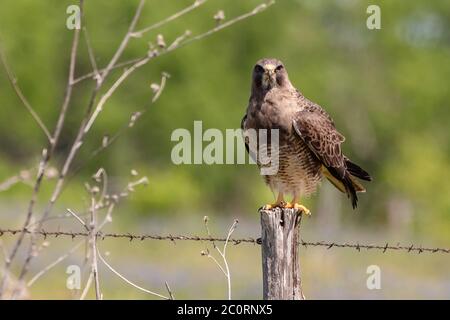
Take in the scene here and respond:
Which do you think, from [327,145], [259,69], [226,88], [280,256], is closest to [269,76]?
[259,69]

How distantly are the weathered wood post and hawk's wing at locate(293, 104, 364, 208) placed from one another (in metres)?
2.21

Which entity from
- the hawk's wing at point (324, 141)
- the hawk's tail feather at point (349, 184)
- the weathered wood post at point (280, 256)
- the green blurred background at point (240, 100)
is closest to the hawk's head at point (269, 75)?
the hawk's wing at point (324, 141)

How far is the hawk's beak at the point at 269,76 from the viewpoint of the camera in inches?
291

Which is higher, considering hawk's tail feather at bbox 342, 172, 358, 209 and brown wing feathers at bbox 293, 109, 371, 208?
brown wing feathers at bbox 293, 109, 371, 208

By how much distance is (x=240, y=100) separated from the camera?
43.6 metres

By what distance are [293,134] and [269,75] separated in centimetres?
45

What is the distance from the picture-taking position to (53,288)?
16516 millimetres

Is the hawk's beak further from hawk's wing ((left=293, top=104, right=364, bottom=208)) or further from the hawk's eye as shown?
hawk's wing ((left=293, top=104, right=364, bottom=208))

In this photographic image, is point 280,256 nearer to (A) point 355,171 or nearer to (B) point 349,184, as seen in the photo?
(B) point 349,184

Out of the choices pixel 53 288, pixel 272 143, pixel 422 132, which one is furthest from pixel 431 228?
pixel 272 143

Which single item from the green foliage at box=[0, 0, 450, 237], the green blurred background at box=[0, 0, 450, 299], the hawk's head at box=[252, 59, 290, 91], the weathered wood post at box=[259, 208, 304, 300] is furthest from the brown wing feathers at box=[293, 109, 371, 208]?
the green foliage at box=[0, 0, 450, 237]

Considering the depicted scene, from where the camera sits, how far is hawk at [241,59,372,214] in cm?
743

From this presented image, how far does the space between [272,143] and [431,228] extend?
23.2m
